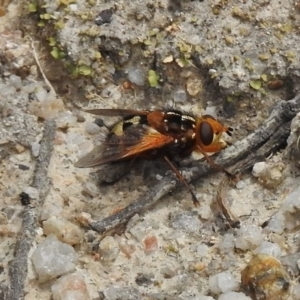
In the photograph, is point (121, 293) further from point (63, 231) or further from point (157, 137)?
point (157, 137)

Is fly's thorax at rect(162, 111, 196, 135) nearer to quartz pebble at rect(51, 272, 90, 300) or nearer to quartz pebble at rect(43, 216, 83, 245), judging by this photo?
quartz pebble at rect(43, 216, 83, 245)

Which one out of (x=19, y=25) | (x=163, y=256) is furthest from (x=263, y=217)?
(x=19, y=25)

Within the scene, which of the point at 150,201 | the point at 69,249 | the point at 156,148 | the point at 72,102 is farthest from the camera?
the point at 72,102

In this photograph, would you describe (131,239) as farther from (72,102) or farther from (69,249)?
(72,102)

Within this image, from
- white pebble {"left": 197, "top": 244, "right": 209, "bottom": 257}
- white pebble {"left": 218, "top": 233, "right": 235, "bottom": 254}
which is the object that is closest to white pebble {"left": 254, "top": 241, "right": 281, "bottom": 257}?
white pebble {"left": 218, "top": 233, "right": 235, "bottom": 254}

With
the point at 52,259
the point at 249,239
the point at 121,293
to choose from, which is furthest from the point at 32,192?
the point at 249,239

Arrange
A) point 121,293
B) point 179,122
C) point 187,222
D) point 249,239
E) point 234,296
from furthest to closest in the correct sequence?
point 179,122, point 187,222, point 249,239, point 121,293, point 234,296
